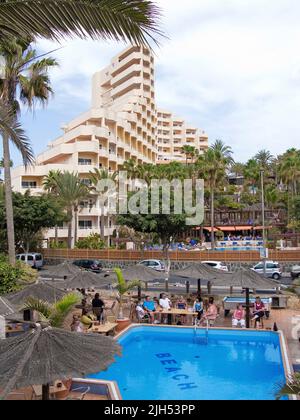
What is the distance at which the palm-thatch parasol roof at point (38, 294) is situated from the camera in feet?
47.2

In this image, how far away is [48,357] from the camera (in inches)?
291

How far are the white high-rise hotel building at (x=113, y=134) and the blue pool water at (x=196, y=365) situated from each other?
2171 cm

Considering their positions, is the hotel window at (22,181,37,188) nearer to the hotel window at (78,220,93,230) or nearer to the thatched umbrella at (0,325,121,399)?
the hotel window at (78,220,93,230)

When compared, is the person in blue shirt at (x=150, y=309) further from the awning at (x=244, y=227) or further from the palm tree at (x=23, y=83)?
the awning at (x=244, y=227)

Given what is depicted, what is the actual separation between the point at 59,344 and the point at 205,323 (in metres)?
10.8

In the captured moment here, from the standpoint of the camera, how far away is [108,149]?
62.0m

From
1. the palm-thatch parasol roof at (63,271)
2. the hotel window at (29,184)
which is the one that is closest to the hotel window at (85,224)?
the hotel window at (29,184)

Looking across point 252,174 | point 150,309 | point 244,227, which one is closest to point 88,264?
point 150,309

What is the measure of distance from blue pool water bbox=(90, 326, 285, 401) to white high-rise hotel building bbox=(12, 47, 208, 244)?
71.2 feet

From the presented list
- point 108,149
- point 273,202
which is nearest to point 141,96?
point 108,149

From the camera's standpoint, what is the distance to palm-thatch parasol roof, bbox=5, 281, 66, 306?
14.4 metres

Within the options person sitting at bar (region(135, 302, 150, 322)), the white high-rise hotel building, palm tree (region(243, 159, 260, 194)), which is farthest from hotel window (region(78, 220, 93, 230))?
person sitting at bar (region(135, 302, 150, 322))

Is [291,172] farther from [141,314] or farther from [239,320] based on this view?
[141,314]

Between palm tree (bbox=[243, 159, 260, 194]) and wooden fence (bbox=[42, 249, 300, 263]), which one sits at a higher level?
palm tree (bbox=[243, 159, 260, 194])
